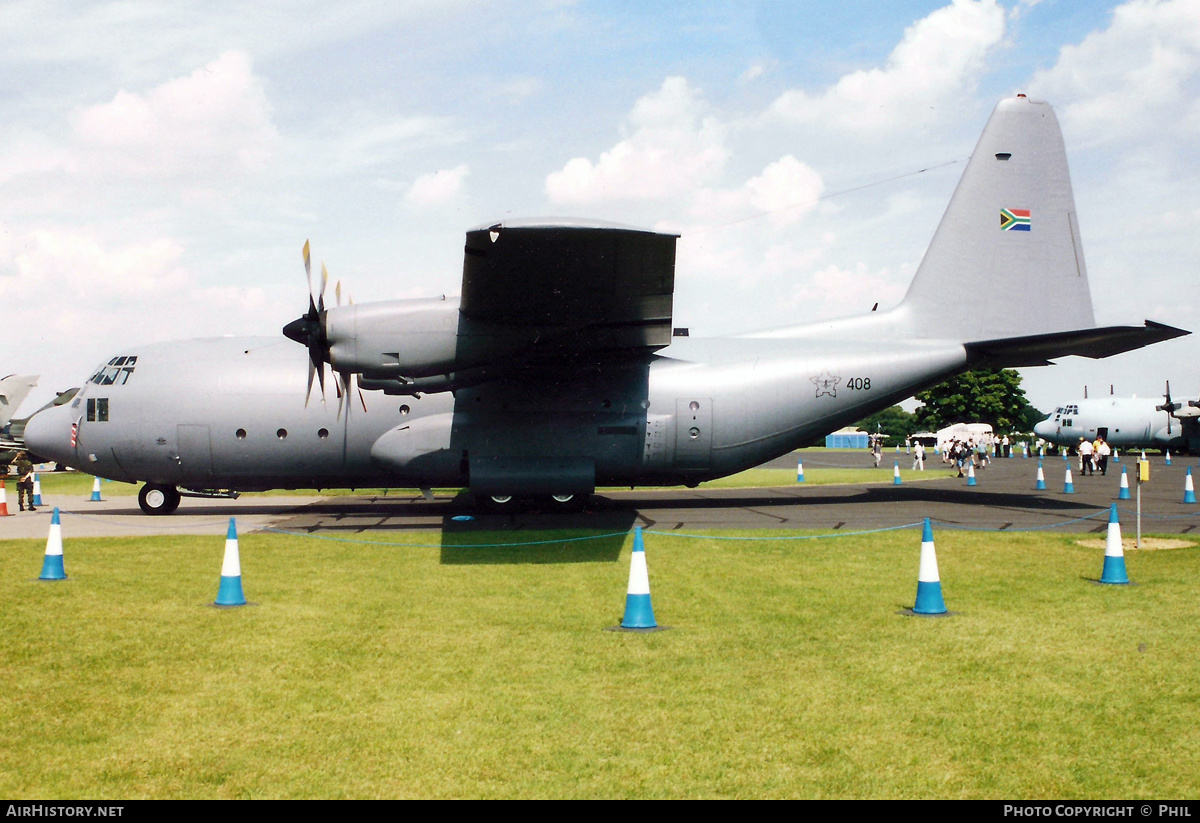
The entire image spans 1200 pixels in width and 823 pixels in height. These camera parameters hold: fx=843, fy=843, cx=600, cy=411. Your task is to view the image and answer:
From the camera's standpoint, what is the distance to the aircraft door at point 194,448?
18.6m

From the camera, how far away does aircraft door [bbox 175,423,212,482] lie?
18578 millimetres

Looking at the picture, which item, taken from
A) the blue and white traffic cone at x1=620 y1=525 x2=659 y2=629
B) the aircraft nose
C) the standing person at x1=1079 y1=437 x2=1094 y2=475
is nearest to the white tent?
the standing person at x1=1079 y1=437 x2=1094 y2=475

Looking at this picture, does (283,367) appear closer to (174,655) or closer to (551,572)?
(551,572)

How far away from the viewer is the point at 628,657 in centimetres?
767

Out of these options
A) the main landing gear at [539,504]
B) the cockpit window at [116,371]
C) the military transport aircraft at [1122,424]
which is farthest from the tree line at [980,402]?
the cockpit window at [116,371]

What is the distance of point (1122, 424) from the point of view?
60.2m

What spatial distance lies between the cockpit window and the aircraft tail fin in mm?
18416

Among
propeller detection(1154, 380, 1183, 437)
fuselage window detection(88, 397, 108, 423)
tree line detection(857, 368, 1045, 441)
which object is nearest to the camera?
fuselage window detection(88, 397, 108, 423)

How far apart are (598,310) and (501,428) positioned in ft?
12.9

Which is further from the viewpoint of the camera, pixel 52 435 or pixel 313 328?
pixel 52 435

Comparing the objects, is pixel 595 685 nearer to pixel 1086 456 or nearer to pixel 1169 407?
pixel 1086 456

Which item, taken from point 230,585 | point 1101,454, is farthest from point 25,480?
point 1101,454

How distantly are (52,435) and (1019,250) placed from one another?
2310cm

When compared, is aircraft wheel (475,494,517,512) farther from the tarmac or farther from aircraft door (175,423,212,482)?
aircraft door (175,423,212,482)
